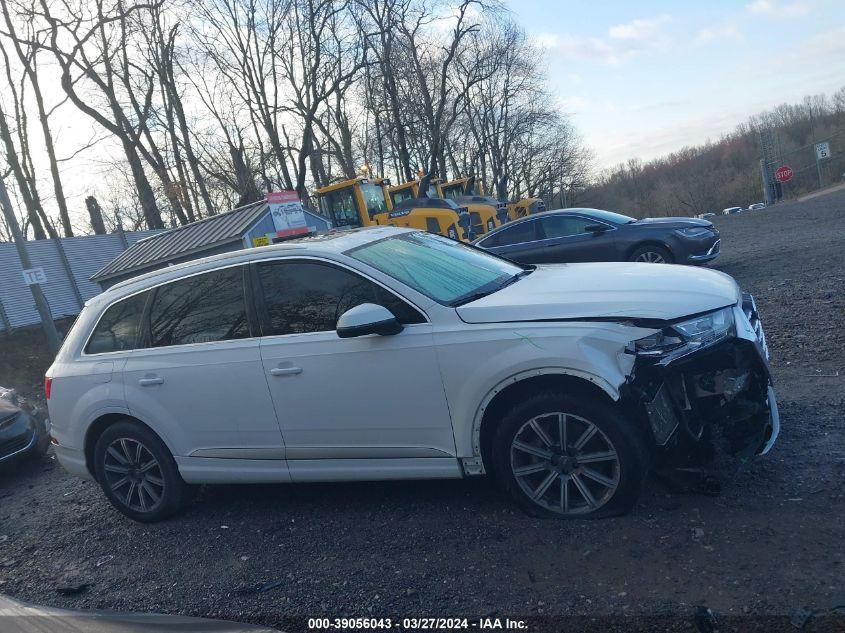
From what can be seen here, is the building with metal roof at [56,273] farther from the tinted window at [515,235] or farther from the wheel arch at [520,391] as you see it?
the wheel arch at [520,391]

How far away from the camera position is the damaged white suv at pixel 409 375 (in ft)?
11.8

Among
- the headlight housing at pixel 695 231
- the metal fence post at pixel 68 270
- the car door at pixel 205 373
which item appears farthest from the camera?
the metal fence post at pixel 68 270

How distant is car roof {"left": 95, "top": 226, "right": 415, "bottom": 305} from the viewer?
443cm

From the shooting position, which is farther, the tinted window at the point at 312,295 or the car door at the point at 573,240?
the car door at the point at 573,240

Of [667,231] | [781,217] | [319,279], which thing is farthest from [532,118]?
[319,279]

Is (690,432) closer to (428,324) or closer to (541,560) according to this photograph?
(541,560)

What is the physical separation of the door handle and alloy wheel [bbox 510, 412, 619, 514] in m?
1.38

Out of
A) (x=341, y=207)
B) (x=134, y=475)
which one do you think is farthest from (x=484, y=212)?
(x=134, y=475)

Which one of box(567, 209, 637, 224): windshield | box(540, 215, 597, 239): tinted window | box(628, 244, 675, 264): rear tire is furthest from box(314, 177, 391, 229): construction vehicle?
→ box(628, 244, 675, 264): rear tire

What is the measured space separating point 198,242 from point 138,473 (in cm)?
1291

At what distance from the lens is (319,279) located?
4312 mm

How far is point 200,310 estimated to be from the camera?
15.4ft

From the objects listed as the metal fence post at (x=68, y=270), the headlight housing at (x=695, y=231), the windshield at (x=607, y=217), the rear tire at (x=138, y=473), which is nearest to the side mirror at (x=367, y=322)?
the rear tire at (x=138, y=473)

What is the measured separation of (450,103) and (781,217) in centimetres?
2730
